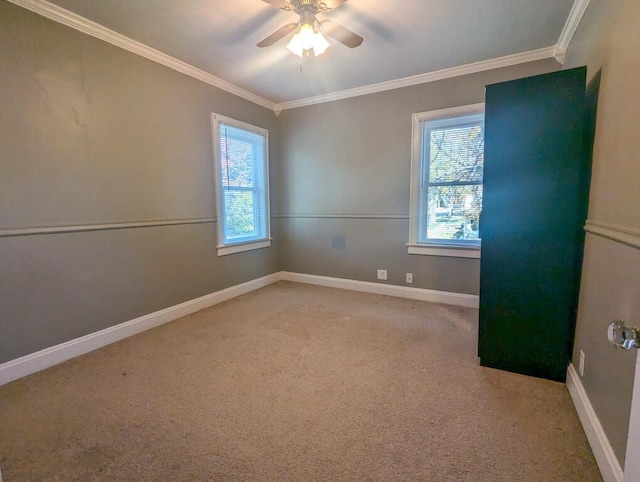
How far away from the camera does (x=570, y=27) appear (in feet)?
7.71

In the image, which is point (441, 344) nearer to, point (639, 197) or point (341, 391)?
point (341, 391)

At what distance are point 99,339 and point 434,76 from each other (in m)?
4.05

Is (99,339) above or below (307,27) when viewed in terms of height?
below

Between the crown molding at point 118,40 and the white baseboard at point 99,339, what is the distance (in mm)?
2325

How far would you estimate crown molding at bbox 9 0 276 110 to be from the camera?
2.08 metres

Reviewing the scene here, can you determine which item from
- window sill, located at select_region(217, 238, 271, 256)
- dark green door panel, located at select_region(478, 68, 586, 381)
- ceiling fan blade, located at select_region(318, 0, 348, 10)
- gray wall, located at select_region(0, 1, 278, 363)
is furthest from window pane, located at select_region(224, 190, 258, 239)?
dark green door panel, located at select_region(478, 68, 586, 381)

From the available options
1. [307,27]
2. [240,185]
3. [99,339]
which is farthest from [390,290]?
[99,339]

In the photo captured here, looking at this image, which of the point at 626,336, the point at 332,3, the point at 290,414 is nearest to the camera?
the point at 626,336

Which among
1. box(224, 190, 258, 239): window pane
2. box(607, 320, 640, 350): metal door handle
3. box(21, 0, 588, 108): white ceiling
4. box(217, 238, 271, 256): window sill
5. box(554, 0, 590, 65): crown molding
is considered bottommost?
box(217, 238, 271, 256): window sill

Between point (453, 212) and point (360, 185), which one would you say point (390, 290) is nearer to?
point (453, 212)

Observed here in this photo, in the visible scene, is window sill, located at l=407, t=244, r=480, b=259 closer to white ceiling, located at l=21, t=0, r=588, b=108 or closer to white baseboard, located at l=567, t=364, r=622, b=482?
white baseboard, located at l=567, t=364, r=622, b=482

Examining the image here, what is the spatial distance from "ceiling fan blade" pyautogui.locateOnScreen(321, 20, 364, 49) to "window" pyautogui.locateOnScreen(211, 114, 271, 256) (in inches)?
66.1

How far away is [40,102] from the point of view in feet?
6.93

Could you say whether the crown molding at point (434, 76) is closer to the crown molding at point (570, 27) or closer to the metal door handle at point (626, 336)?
the crown molding at point (570, 27)
